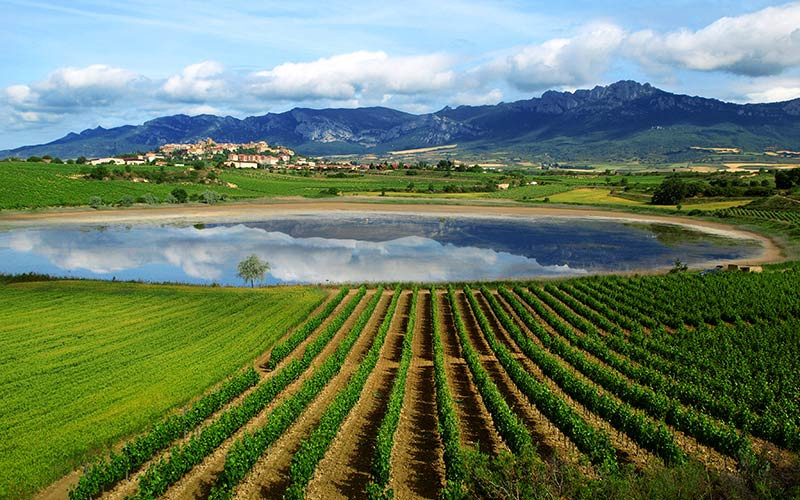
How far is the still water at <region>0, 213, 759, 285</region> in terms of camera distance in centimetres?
5922

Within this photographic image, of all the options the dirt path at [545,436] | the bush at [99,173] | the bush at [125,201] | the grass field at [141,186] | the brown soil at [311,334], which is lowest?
the dirt path at [545,436]

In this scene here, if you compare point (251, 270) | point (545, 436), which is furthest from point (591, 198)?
point (545, 436)

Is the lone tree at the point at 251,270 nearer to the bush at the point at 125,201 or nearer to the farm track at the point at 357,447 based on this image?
the farm track at the point at 357,447

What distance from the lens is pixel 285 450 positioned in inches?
798

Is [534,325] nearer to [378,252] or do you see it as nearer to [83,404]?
[83,404]

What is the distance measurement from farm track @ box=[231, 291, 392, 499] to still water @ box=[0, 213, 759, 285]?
28.0 m

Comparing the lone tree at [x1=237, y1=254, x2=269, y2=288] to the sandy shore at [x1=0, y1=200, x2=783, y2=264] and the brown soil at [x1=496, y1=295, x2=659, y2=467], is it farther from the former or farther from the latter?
the sandy shore at [x1=0, y1=200, x2=783, y2=264]

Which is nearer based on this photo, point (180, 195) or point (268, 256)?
point (268, 256)

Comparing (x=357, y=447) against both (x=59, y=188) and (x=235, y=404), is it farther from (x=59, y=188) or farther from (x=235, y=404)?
(x=59, y=188)

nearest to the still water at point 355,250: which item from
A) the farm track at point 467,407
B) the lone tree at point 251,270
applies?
the lone tree at point 251,270

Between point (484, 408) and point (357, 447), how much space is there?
6.99 meters

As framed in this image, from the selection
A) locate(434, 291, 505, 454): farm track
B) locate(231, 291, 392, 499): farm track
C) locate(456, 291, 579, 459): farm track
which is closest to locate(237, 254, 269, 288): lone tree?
locate(456, 291, 579, 459): farm track

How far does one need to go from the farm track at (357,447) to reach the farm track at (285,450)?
117 cm

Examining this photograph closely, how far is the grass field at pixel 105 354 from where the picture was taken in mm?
19906
